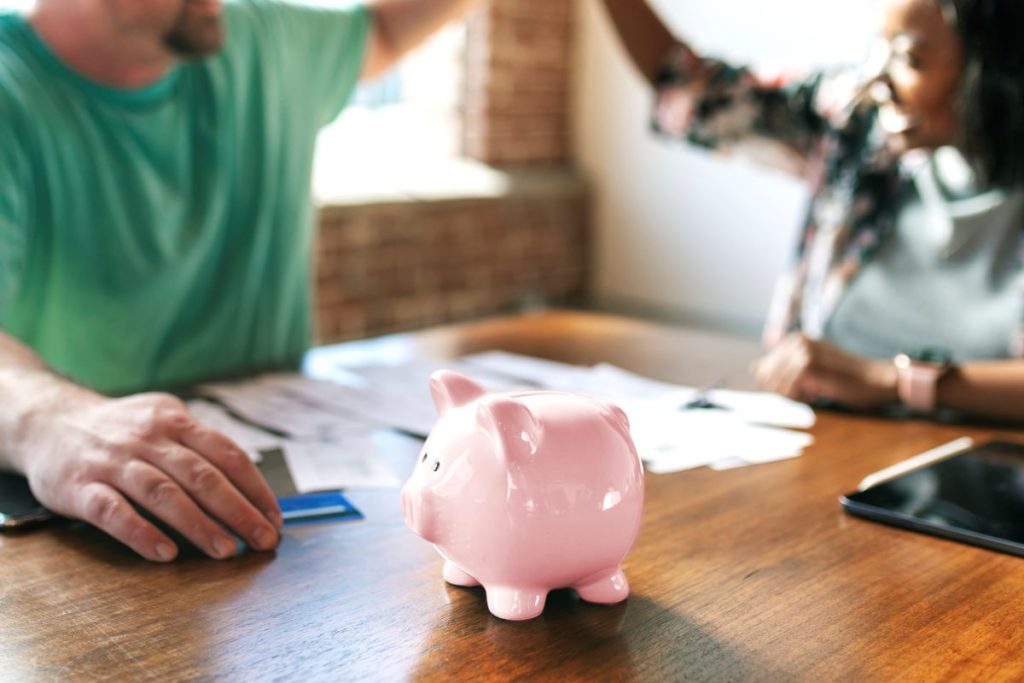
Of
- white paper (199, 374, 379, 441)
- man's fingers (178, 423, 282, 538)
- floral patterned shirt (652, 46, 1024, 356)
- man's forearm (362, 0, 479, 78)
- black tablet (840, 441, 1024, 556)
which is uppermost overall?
man's forearm (362, 0, 479, 78)

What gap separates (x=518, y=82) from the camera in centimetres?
466

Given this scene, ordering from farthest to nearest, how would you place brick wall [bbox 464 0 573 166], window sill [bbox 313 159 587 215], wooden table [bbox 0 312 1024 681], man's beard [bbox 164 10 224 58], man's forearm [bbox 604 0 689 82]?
brick wall [bbox 464 0 573 166]
window sill [bbox 313 159 587 215]
man's forearm [bbox 604 0 689 82]
man's beard [bbox 164 10 224 58]
wooden table [bbox 0 312 1024 681]

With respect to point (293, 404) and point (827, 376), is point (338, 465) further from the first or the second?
point (827, 376)

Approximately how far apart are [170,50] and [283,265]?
0.39m

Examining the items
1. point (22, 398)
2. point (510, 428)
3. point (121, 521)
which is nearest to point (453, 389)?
point (510, 428)

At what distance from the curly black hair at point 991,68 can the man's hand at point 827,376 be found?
410 millimetres

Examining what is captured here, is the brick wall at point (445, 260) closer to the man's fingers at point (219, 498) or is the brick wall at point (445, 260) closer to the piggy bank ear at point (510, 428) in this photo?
the man's fingers at point (219, 498)

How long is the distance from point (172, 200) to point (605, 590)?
3.37ft

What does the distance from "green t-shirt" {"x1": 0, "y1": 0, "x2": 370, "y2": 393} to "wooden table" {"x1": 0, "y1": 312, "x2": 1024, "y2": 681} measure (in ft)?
1.89

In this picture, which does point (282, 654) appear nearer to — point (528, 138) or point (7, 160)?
point (7, 160)

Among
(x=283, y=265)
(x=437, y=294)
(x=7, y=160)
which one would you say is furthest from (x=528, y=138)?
(x=7, y=160)

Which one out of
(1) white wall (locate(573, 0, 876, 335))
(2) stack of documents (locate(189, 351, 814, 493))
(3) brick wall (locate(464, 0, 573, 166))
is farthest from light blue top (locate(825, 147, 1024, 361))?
(3) brick wall (locate(464, 0, 573, 166))

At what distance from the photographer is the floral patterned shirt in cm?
164

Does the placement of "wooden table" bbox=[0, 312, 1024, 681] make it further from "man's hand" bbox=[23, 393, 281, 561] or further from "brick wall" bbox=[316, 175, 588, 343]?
"brick wall" bbox=[316, 175, 588, 343]
